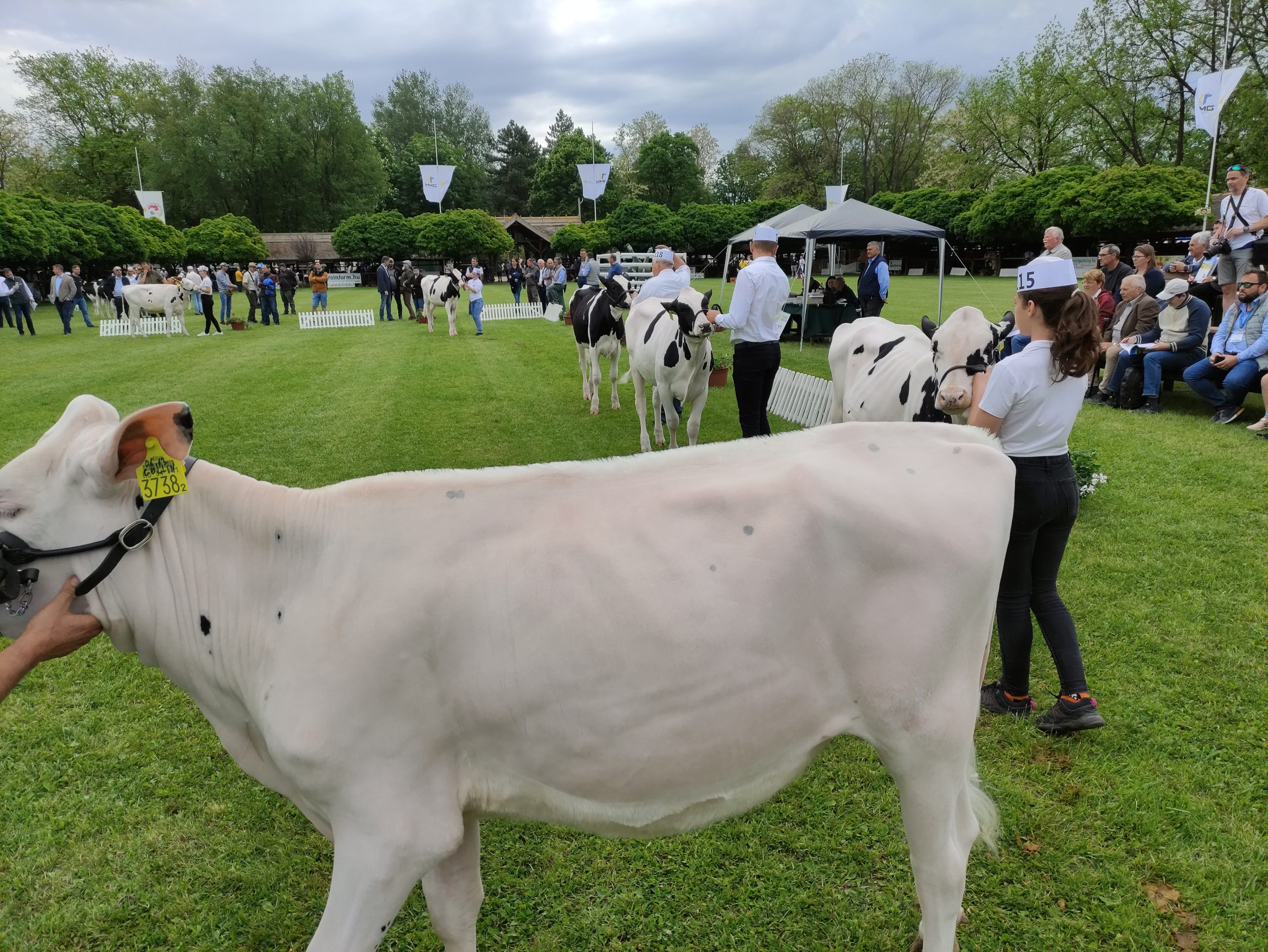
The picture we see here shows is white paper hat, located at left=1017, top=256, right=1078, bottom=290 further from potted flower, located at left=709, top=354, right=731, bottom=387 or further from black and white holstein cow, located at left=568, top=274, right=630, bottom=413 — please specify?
potted flower, located at left=709, top=354, right=731, bottom=387

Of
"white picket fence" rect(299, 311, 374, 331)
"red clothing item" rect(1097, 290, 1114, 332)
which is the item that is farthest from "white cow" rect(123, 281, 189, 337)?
"red clothing item" rect(1097, 290, 1114, 332)

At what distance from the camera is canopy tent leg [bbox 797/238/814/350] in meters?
16.0

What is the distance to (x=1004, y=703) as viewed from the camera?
3826 mm

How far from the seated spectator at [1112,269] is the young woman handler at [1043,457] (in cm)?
976

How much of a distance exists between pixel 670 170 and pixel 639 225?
2666 cm

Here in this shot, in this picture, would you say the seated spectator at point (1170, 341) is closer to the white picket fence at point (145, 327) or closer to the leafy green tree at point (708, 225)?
the white picket fence at point (145, 327)

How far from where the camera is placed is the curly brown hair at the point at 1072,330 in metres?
2.96

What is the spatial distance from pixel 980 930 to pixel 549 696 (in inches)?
81.8

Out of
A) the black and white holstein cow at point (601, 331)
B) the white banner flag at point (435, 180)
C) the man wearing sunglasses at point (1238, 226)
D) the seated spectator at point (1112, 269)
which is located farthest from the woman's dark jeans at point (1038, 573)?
the white banner flag at point (435, 180)

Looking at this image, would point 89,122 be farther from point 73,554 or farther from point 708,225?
point 73,554

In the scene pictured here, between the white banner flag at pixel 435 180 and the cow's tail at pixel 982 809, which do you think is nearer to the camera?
the cow's tail at pixel 982 809

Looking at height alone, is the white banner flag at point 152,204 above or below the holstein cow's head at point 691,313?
above

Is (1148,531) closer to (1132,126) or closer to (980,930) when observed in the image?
(980,930)

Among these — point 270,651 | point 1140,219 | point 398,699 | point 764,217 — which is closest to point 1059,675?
point 398,699
